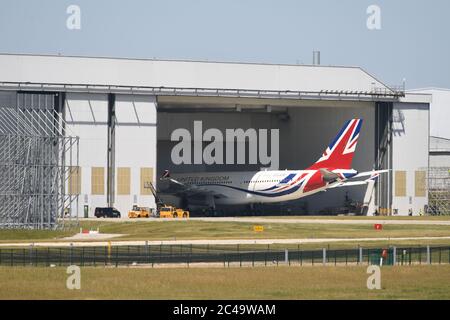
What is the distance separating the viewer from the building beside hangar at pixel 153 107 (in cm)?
10244

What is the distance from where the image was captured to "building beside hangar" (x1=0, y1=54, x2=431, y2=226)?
102438 millimetres

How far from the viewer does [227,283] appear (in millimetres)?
42062

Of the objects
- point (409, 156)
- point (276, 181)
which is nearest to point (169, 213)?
point (276, 181)

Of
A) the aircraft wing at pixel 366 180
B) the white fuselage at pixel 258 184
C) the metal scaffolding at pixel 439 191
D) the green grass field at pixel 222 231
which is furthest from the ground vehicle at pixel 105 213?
the metal scaffolding at pixel 439 191

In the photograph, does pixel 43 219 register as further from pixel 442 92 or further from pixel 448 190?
pixel 442 92

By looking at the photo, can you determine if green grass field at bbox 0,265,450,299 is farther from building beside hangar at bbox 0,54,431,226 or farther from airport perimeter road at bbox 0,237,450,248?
building beside hangar at bbox 0,54,431,226

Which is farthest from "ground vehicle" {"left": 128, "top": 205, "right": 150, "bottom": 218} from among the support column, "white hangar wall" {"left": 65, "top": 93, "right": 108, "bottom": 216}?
"white hangar wall" {"left": 65, "top": 93, "right": 108, "bottom": 216}

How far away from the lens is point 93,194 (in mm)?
103062

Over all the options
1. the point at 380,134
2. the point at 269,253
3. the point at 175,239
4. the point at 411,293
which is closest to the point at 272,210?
the point at 380,134

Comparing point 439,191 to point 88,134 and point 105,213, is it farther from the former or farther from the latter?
point 88,134

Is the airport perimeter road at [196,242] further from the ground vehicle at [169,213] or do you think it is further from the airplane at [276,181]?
the ground vehicle at [169,213]

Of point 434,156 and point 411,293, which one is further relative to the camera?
point 434,156

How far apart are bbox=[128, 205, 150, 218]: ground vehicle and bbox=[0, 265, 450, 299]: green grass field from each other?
53519 millimetres

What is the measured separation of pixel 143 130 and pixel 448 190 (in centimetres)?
3593
